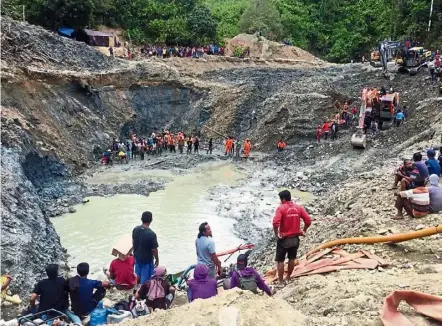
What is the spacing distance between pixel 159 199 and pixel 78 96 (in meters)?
11.0

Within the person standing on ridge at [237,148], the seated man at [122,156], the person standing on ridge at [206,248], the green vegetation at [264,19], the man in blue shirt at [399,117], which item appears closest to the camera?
the person standing on ridge at [206,248]

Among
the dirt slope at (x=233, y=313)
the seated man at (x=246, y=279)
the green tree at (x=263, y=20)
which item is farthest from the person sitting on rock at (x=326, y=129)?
the green tree at (x=263, y=20)

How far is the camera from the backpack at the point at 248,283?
6.88 meters

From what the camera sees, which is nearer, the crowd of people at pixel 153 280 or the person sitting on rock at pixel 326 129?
the crowd of people at pixel 153 280

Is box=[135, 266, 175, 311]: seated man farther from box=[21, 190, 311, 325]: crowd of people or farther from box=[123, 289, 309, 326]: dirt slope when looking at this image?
box=[123, 289, 309, 326]: dirt slope

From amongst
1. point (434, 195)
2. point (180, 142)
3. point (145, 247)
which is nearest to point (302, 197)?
point (434, 195)

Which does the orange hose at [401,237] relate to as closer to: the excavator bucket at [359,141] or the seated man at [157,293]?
the seated man at [157,293]

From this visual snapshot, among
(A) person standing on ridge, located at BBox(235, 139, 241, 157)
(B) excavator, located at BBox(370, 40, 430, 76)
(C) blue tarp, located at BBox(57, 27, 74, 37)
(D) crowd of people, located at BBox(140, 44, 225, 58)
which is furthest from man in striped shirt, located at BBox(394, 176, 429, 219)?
(C) blue tarp, located at BBox(57, 27, 74, 37)

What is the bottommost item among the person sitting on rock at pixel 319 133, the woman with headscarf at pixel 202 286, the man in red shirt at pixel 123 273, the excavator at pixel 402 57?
the man in red shirt at pixel 123 273

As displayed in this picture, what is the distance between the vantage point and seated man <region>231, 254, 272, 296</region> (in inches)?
273

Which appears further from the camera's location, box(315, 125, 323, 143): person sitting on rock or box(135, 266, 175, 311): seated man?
box(315, 125, 323, 143): person sitting on rock

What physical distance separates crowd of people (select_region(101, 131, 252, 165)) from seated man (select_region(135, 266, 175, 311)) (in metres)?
20.2

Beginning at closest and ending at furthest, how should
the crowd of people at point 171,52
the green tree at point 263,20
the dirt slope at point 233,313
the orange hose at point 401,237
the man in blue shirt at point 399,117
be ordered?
the dirt slope at point 233,313 < the orange hose at point 401,237 < the man in blue shirt at point 399,117 < the crowd of people at point 171,52 < the green tree at point 263,20

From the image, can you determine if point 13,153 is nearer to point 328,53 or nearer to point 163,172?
point 163,172
